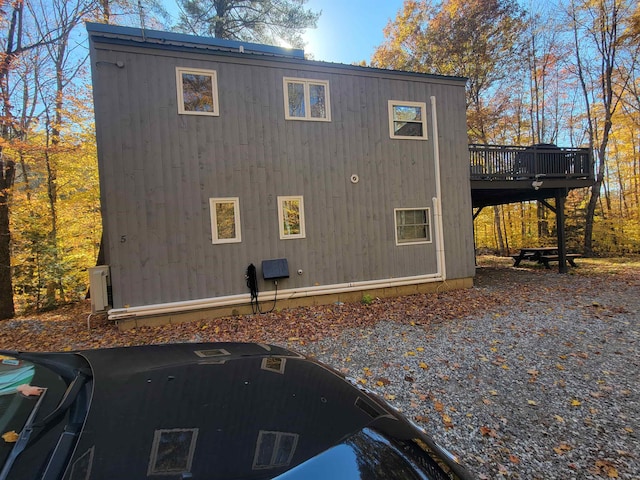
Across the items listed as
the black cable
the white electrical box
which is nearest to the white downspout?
the black cable

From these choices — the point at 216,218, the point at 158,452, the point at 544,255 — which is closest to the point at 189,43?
the point at 216,218

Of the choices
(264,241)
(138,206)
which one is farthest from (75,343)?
(264,241)

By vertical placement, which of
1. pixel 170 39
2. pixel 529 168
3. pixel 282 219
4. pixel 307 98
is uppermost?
pixel 170 39

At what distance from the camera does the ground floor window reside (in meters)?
8.55

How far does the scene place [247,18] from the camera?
1329 centimetres

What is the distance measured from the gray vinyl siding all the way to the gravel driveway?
105 inches

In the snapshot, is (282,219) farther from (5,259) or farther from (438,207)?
(5,259)

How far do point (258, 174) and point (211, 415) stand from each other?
646 centimetres

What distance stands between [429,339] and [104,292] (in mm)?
6198

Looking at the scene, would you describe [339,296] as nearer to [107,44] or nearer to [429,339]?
[429,339]

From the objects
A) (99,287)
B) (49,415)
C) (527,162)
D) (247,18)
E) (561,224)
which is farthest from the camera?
(247,18)

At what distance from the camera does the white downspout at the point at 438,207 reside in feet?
28.9

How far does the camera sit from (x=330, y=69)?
310 inches

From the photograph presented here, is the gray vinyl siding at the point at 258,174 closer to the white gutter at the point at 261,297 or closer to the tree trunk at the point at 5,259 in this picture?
the white gutter at the point at 261,297
